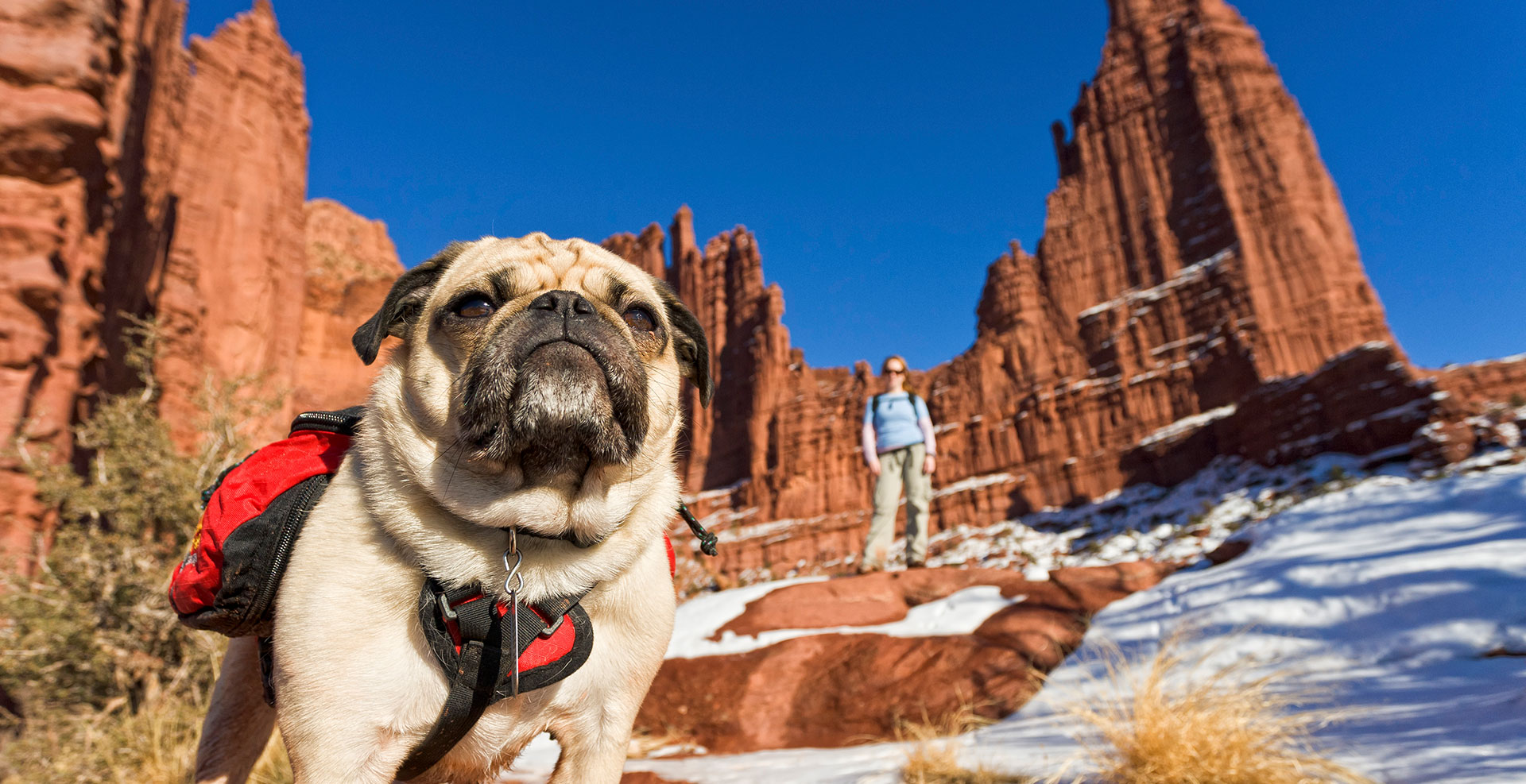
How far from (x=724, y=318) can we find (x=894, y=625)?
3234 inches

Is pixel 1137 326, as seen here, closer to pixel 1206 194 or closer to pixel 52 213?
pixel 1206 194

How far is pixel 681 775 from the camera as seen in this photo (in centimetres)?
443

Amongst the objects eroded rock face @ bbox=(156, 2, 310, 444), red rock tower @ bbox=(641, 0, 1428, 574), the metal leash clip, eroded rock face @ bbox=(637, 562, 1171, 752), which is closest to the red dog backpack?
the metal leash clip

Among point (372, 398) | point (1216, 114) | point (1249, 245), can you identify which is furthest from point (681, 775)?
point (1216, 114)

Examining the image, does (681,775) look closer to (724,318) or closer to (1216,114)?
(1216,114)

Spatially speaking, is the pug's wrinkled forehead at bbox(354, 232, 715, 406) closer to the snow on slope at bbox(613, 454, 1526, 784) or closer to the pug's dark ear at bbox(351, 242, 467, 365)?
the pug's dark ear at bbox(351, 242, 467, 365)

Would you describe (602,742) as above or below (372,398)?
below

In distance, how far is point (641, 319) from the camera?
2.46m

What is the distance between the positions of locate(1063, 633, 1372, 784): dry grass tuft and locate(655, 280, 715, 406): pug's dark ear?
2.47 metres

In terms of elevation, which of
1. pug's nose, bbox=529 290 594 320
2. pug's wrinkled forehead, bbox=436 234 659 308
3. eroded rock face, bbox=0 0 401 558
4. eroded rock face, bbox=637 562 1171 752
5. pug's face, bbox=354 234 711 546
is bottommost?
eroded rock face, bbox=637 562 1171 752

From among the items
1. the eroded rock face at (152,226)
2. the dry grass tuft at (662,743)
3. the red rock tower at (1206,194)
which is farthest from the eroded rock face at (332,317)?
the red rock tower at (1206,194)

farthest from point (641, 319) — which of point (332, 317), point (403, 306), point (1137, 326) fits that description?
point (1137, 326)

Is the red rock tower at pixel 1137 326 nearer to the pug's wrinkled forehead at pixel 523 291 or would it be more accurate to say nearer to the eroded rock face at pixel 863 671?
the eroded rock face at pixel 863 671

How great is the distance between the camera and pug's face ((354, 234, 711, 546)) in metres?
1.87
